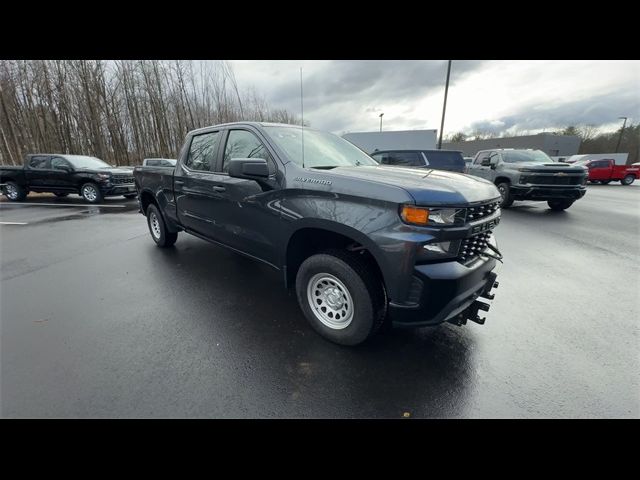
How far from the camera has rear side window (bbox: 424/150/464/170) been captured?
380 inches

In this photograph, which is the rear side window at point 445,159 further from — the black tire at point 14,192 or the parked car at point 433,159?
the black tire at point 14,192

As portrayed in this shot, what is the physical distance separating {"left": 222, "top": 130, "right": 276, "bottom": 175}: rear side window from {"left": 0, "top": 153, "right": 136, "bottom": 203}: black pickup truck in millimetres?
9880

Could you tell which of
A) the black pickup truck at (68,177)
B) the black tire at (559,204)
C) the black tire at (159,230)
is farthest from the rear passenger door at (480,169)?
the black pickup truck at (68,177)

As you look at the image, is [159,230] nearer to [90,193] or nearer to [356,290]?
[356,290]

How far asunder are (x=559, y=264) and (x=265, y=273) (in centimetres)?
474

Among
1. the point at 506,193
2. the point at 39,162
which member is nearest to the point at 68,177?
the point at 39,162

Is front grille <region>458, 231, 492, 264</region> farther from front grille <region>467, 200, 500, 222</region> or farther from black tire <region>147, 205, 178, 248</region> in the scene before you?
black tire <region>147, 205, 178, 248</region>

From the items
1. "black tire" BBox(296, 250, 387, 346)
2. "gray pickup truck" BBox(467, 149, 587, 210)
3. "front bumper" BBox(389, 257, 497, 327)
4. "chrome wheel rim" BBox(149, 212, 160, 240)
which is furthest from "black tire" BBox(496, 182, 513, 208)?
"chrome wheel rim" BBox(149, 212, 160, 240)

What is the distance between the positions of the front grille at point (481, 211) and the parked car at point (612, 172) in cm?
2317

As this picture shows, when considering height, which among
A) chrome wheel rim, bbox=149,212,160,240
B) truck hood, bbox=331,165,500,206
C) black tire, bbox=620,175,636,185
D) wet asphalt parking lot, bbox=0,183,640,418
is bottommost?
wet asphalt parking lot, bbox=0,183,640,418

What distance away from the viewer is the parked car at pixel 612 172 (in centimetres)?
1877

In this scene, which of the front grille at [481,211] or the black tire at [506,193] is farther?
the black tire at [506,193]

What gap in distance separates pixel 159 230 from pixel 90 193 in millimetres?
8070
